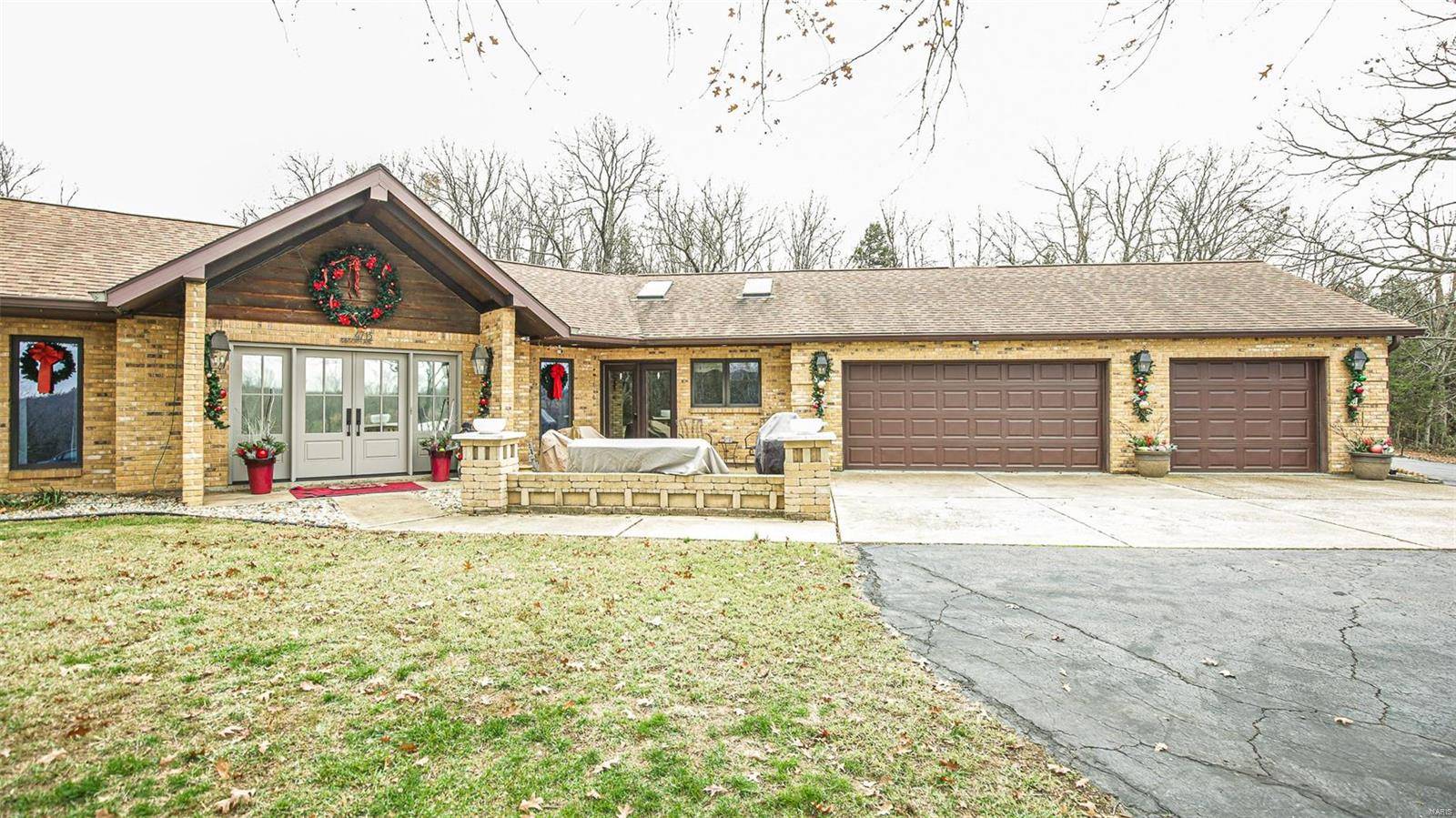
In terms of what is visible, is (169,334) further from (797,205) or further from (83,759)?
(797,205)

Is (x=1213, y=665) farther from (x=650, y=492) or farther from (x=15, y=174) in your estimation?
(x=15, y=174)

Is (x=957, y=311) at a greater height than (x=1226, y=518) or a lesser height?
greater

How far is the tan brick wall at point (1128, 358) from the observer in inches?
458

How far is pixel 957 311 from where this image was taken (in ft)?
43.4

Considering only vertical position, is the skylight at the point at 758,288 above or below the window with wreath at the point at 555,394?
above

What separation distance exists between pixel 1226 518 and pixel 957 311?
6.80 meters

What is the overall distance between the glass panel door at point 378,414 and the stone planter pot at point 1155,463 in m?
13.6

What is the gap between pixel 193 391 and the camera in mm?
8000

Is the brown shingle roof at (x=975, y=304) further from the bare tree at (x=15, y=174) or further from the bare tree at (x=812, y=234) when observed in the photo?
the bare tree at (x=15, y=174)

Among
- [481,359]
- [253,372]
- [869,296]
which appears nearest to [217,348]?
[253,372]

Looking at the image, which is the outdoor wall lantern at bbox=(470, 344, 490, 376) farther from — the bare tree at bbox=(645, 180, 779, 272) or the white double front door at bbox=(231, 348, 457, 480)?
the bare tree at bbox=(645, 180, 779, 272)

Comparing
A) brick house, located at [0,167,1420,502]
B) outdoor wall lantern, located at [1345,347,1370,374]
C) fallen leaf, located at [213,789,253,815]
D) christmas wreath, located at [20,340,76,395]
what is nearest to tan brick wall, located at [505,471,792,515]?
brick house, located at [0,167,1420,502]

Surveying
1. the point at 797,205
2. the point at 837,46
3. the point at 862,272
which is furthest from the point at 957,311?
the point at 797,205

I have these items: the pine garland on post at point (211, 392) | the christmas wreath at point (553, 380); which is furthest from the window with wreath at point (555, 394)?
the pine garland on post at point (211, 392)
